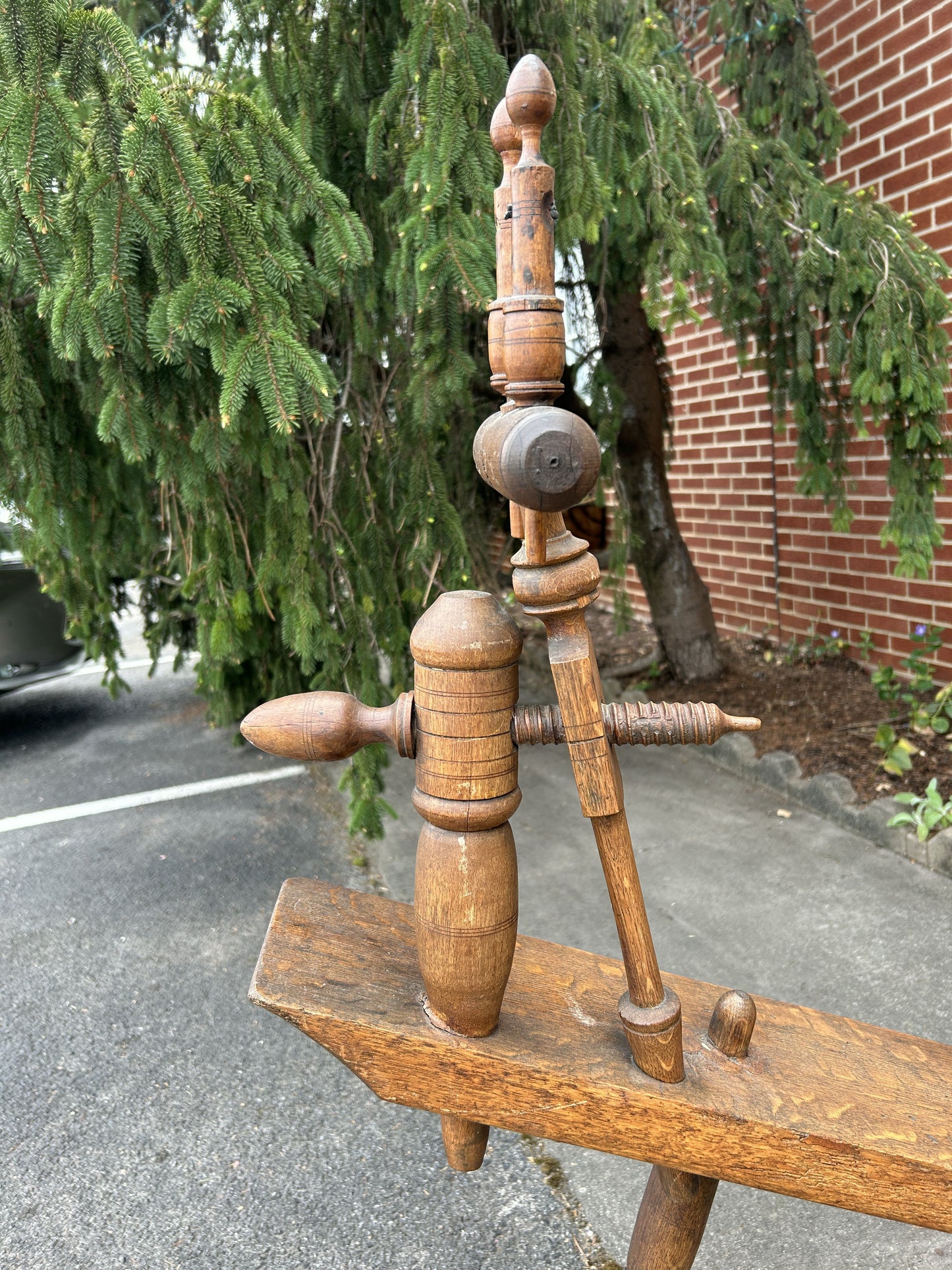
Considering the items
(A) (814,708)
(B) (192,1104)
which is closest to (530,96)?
(B) (192,1104)

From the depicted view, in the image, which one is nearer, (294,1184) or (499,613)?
(499,613)

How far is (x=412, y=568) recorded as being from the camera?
2.99 m

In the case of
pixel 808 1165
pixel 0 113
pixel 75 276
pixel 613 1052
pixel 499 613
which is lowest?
pixel 808 1165

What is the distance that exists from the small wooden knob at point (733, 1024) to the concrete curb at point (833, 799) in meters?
2.26

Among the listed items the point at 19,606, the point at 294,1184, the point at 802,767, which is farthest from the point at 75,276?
the point at 19,606

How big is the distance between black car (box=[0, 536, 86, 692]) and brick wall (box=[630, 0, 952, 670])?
3.77 meters

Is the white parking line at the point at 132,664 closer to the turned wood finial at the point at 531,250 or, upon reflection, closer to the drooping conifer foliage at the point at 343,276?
the drooping conifer foliage at the point at 343,276

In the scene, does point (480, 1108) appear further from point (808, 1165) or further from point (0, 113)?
point (0, 113)

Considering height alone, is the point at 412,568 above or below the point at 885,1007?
above

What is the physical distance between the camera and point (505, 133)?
1.07m

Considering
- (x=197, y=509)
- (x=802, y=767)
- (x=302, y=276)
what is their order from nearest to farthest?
(x=302, y=276)
(x=197, y=509)
(x=802, y=767)

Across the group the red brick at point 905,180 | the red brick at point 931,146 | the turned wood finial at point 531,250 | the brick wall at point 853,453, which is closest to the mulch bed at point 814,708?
the brick wall at point 853,453

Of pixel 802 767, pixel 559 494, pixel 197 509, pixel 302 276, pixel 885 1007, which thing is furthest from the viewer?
pixel 802 767

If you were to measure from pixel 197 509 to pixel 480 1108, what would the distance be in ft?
7.35
